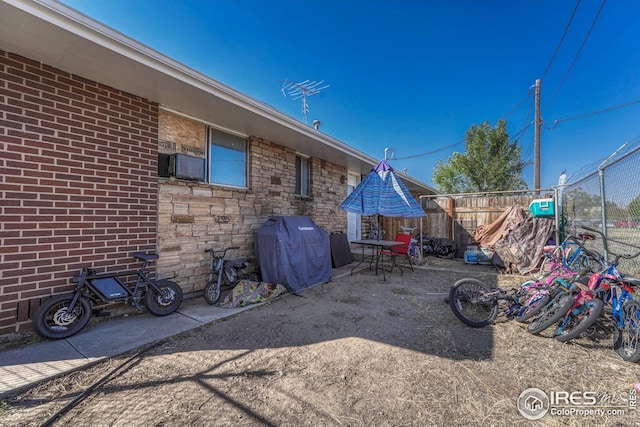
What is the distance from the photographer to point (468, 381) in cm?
218

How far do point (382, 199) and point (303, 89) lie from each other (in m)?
4.78

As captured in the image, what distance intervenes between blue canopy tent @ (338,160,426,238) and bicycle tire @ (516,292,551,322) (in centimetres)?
335

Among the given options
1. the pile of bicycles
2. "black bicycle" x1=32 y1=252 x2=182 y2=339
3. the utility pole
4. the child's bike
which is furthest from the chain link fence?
the utility pole

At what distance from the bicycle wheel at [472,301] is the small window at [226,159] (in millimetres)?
4324

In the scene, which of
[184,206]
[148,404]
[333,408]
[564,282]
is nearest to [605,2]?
[564,282]

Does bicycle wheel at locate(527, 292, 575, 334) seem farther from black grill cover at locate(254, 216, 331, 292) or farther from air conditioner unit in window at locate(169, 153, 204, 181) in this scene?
air conditioner unit in window at locate(169, 153, 204, 181)

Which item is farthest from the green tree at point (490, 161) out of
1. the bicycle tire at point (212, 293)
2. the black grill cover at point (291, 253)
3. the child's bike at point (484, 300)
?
the bicycle tire at point (212, 293)

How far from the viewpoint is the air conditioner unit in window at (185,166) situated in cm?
418

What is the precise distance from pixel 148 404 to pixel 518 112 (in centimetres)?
1798

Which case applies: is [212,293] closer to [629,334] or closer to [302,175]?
[302,175]

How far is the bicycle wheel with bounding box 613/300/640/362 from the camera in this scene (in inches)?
96.0

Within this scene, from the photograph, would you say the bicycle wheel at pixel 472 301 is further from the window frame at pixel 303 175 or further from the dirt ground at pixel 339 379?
the window frame at pixel 303 175

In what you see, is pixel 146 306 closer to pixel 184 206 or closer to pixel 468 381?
pixel 184 206

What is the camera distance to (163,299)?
369 centimetres
